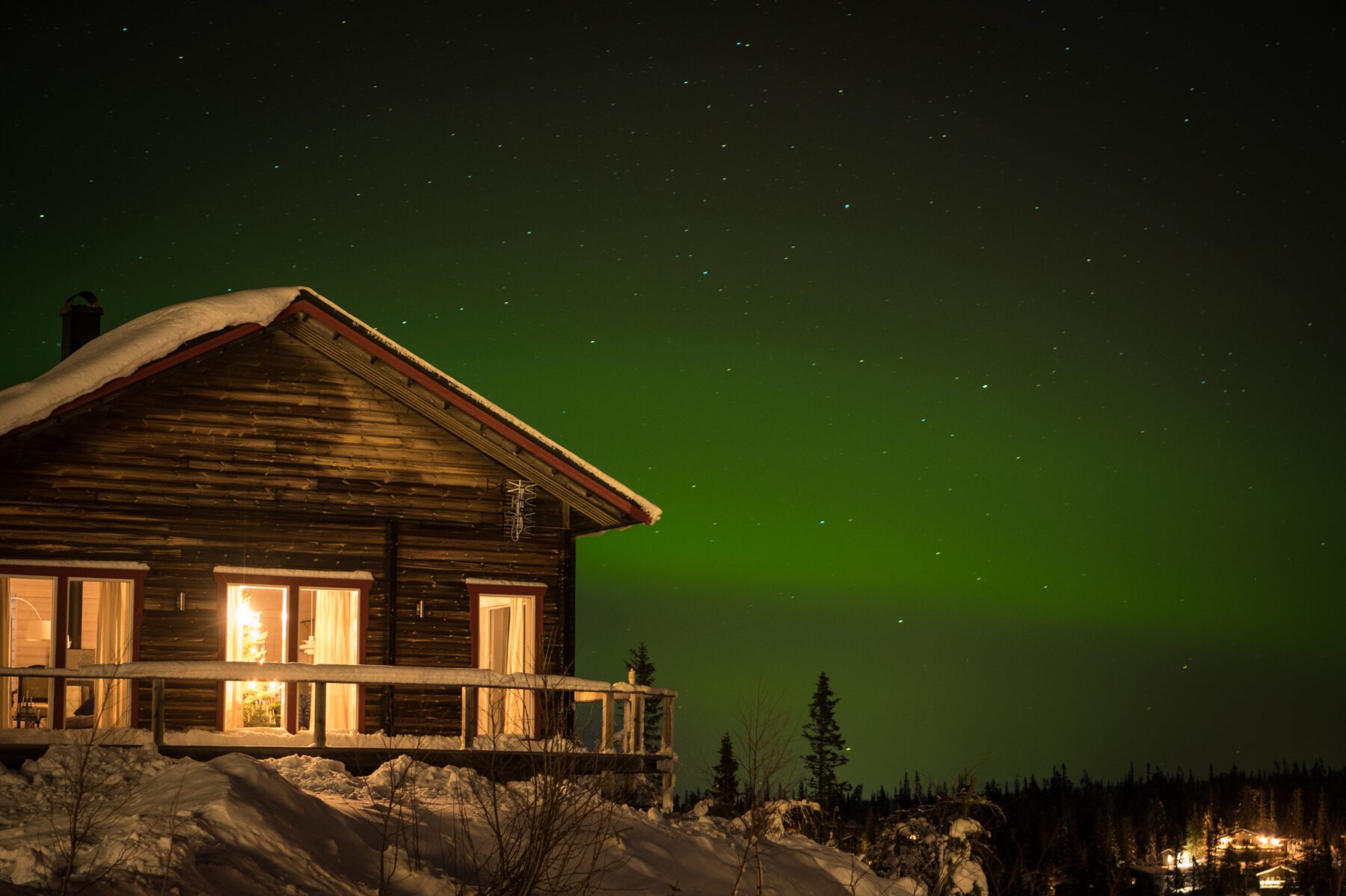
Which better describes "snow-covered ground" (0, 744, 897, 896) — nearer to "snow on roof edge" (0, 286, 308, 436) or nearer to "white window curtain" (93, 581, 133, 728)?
"white window curtain" (93, 581, 133, 728)

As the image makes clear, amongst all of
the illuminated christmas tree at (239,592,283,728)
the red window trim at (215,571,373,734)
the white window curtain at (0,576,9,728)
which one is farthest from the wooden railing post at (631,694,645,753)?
the white window curtain at (0,576,9,728)

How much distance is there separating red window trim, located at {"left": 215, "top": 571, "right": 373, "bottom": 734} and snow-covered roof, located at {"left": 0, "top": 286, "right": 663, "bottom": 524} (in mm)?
2944

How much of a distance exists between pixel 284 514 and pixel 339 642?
6.64 feet

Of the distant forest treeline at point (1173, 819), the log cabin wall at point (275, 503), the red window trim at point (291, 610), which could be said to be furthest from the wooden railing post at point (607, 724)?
the distant forest treeline at point (1173, 819)

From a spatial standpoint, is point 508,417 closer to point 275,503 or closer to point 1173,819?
point 275,503

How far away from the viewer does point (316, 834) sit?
39.0 feet

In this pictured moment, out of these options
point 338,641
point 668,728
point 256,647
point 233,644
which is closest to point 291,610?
point 233,644

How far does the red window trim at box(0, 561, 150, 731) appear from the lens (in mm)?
17609

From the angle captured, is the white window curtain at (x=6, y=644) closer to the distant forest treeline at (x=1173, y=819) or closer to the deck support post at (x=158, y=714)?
the deck support post at (x=158, y=714)

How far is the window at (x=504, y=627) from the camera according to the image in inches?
793

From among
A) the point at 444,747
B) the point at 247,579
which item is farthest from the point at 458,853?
the point at 247,579

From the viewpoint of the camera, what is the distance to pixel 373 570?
19734 mm

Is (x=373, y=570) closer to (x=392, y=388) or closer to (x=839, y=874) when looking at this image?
(x=392, y=388)

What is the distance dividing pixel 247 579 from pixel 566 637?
4.53 meters
